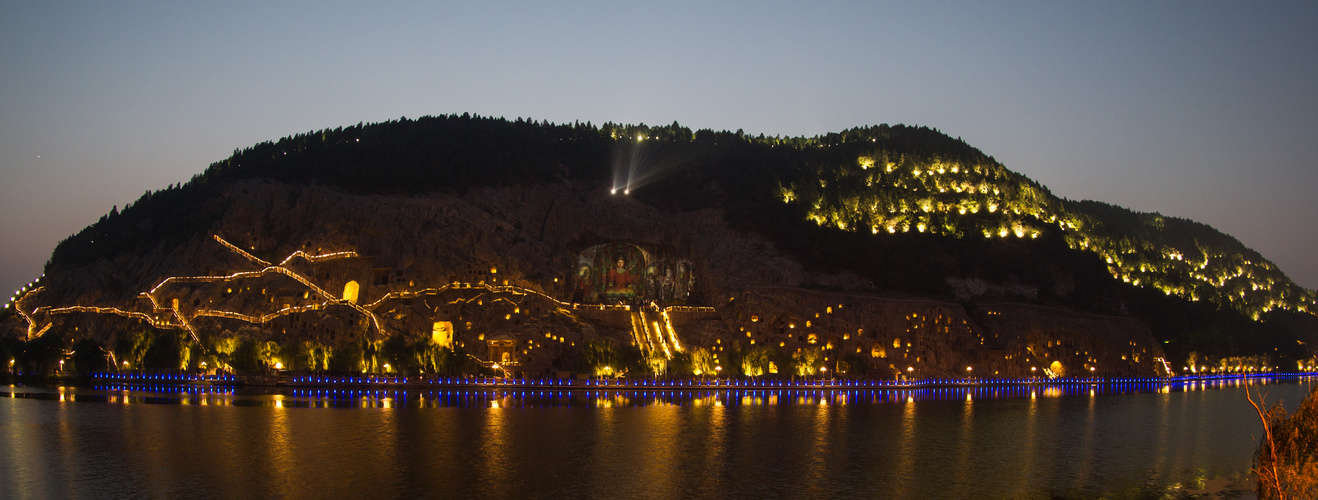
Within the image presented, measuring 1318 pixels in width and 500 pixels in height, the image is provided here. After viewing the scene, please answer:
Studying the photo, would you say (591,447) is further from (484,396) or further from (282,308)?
(282,308)

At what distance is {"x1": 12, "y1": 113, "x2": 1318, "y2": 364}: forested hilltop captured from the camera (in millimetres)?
92000

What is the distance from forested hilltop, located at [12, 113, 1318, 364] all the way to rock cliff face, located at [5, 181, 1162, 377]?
4145 mm

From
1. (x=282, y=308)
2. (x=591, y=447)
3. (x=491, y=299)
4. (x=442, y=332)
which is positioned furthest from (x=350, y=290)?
(x=591, y=447)

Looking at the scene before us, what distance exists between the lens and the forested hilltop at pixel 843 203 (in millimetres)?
92000

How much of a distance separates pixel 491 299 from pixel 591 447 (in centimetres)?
4393

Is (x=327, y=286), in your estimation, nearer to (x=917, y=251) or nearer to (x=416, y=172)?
(x=416, y=172)

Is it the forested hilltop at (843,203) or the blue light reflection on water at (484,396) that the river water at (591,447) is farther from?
the forested hilltop at (843,203)

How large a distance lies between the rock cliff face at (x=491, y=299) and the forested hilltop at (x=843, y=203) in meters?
4.15

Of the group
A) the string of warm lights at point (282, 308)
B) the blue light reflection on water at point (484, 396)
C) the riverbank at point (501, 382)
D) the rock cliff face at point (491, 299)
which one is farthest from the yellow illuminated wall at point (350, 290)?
the blue light reflection on water at point (484, 396)

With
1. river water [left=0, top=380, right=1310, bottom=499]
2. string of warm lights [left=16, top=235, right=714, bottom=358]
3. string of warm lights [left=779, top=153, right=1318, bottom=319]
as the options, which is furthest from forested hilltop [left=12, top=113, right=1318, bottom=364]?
river water [left=0, top=380, right=1310, bottom=499]

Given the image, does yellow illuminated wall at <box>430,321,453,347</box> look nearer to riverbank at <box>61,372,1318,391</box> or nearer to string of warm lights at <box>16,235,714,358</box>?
string of warm lights at <box>16,235,714,358</box>

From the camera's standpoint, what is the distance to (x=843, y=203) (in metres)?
108

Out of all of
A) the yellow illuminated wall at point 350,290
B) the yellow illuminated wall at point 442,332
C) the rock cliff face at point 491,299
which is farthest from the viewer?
the yellow illuminated wall at point 350,290

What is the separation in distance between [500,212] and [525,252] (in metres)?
6.83
